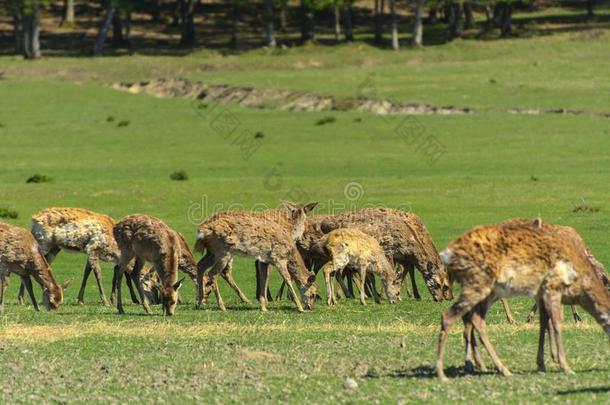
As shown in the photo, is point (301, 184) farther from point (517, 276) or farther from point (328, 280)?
point (517, 276)

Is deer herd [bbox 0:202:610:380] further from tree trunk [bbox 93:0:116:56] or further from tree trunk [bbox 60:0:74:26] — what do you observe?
tree trunk [bbox 60:0:74:26]

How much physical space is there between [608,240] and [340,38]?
210 feet

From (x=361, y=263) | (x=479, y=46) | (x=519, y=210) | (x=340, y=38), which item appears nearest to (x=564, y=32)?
(x=479, y=46)

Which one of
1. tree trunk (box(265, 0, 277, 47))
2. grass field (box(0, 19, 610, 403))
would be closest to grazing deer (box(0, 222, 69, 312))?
grass field (box(0, 19, 610, 403))

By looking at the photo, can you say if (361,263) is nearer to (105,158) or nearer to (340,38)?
(105,158)

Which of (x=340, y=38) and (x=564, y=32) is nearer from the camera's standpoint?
(x=564, y=32)

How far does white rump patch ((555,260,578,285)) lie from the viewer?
607 inches

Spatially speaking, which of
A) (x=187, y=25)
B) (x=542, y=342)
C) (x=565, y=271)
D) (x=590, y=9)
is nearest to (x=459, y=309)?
(x=542, y=342)

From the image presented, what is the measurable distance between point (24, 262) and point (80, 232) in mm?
2909

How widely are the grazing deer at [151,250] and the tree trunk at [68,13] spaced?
8410cm

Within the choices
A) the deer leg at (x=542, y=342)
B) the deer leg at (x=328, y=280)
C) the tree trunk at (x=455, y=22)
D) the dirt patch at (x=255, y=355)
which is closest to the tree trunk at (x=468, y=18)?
the tree trunk at (x=455, y=22)

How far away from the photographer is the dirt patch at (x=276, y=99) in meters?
61.9

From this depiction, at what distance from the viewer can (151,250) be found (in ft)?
73.7

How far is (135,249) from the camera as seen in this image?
22.6 metres
